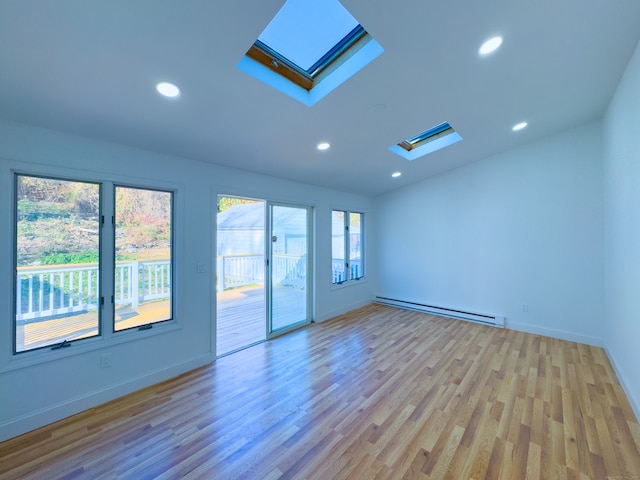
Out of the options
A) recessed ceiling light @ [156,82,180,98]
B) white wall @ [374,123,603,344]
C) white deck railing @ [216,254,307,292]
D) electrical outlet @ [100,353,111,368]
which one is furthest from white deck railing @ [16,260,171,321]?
white wall @ [374,123,603,344]

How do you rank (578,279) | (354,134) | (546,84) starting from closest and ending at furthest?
(546,84) → (354,134) → (578,279)

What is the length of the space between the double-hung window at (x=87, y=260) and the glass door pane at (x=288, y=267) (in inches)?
55.9

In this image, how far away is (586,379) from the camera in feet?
8.66

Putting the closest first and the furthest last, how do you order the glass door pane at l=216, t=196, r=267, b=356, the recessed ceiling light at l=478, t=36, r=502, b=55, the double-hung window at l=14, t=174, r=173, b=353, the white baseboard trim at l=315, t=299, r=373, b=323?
1. the recessed ceiling light at l=478, t=36, r=502, b=55
2. the double-hung window at l=14, t=174, r=173, b=353
3. the glass door pane at l=216, t=196, r=267, b=356
4. the white baseboard trim at l=315, t=299, r=373, b=323

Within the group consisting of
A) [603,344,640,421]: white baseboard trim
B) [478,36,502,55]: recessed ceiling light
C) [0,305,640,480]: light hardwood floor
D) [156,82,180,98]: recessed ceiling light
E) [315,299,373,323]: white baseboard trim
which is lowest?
[0,305,640,480]: light hardwood floor

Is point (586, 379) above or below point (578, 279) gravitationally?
below

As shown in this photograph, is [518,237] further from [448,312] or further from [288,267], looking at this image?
[288,267]

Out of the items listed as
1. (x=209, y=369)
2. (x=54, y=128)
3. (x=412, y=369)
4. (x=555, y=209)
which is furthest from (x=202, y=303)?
(x=555, y=209)

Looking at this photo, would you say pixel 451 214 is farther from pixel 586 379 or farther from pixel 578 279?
pixel 586 379

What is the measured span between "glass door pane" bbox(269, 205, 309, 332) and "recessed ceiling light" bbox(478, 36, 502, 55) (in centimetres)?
285

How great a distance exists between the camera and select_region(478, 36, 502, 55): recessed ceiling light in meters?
1.74

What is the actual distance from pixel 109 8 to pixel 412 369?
3.64 meters

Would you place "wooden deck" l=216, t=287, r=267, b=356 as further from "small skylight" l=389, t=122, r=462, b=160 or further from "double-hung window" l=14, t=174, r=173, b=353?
"small skylight" l=389, t=122, r=462, b=160

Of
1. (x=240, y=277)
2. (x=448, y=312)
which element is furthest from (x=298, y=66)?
(x=240, y=277)
